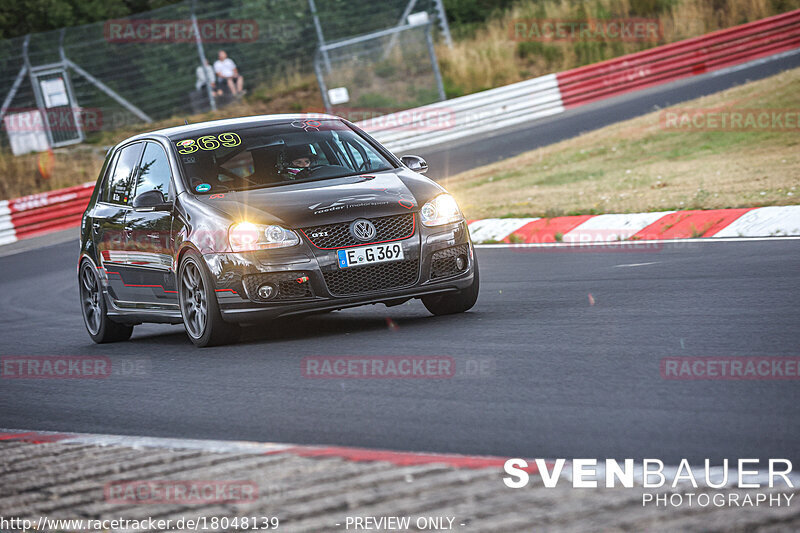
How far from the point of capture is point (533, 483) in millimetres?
4160

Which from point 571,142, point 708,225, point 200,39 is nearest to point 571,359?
point 708,225

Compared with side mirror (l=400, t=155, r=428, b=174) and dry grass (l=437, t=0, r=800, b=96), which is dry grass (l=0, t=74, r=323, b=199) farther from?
side mirror (l=400, t=155, r=428, b=174)

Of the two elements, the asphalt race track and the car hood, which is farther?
the car hood

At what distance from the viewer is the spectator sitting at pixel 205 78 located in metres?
28.2

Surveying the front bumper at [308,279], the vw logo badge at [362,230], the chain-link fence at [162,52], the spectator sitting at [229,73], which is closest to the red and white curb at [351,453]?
the front bumper at [308,279]

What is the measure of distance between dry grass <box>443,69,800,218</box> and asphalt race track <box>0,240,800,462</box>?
97.9 inches

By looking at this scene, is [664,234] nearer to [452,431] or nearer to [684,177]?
[684,177]

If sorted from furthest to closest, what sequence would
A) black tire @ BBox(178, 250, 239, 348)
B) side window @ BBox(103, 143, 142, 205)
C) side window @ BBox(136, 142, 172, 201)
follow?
side window @ BBox(103, 143, 142, 205) → side window @ BBox(136, 142, 172, 201) → black tire @ BBox(178, 250, 239, 348)

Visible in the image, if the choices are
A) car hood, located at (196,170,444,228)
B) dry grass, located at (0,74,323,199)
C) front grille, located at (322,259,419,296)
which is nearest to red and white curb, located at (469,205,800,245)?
car hood, located at (196,170,444,228)

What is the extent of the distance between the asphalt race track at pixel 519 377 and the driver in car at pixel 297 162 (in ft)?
3.84

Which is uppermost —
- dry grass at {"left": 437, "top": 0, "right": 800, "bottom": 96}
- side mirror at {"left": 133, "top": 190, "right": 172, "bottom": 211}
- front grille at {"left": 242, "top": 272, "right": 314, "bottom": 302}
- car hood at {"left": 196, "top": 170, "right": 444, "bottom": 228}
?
side mirror at {"left": 133, "top": 190, "right": 172, "bottom": 211}

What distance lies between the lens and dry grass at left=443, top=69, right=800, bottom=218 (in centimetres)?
1347

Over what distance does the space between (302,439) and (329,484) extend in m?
1.02

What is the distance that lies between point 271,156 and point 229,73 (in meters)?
→ 20.0
